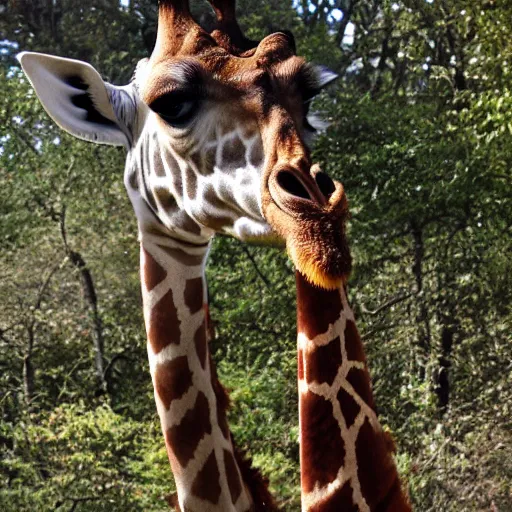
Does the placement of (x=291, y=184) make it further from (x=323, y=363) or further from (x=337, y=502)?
(x=337, y=502)

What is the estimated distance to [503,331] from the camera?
7.08m

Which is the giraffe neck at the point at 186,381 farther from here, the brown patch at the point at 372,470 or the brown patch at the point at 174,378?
the brown patch at the point at 372,470

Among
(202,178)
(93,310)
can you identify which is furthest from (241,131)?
(93,310)

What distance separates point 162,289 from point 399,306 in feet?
16.7

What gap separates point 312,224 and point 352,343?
1.30ft

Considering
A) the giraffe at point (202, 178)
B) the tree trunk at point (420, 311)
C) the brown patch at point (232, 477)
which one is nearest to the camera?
the giraffe at point (202, 178)

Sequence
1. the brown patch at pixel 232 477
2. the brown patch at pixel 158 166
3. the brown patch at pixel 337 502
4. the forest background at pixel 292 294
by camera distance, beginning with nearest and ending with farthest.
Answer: the brown patch at pixel 337 502
the brown patch at pixel 158 166
the brown patch at pixel 232 477
the forest background at pixel 292 294

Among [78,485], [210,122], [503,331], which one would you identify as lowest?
[78,485]

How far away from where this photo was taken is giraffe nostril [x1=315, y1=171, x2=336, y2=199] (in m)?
2.04

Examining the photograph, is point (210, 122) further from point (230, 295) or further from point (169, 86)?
point (230, 295)

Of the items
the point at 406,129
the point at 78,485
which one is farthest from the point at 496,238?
the point at 78,485

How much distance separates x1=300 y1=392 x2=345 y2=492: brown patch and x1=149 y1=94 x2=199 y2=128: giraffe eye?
67 cm

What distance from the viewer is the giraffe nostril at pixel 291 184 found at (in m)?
2.01

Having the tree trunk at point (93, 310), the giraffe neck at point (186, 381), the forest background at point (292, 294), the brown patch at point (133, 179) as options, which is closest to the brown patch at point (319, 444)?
the giraffe neck at point (186, 381)
